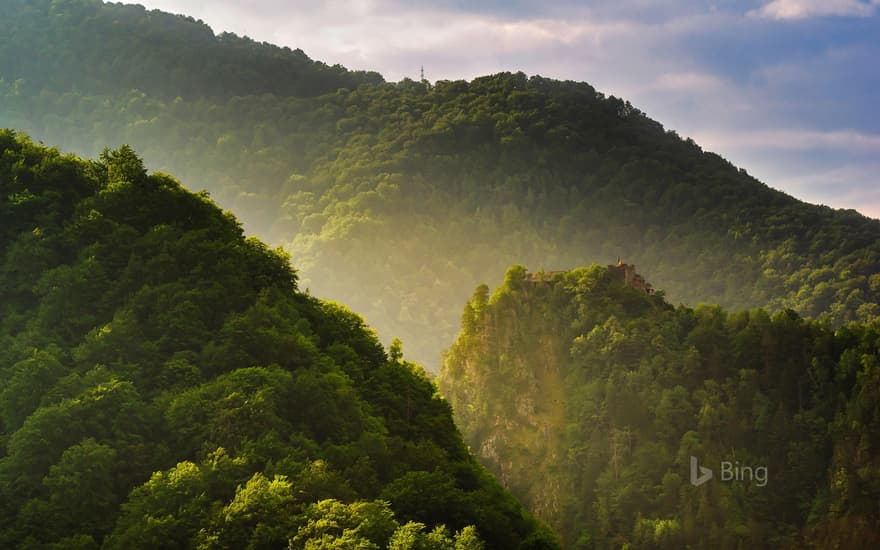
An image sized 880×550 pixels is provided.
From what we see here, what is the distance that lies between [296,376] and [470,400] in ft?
174

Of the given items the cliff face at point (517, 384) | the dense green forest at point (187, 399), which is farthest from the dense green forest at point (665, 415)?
the dense green forest at point (187, 399)

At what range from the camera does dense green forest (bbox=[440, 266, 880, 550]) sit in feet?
290

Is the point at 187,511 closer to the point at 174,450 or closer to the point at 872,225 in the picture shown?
the point at 174,450

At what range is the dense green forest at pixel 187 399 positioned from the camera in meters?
43.9

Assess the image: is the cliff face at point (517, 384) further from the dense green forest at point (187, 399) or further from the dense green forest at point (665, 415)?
the dense green forest at point (187, 399)

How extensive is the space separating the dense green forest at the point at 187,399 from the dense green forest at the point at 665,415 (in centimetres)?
3080

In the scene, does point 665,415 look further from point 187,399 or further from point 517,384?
point 187,399

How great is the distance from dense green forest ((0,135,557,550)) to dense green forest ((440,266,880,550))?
1213 inches

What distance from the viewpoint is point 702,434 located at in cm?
9369

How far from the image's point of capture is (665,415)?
94688 mm

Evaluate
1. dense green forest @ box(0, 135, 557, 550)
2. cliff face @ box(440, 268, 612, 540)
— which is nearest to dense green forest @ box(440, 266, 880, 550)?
cliff face @ box(440, 268, 612, 540)

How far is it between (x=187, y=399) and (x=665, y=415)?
54789 millimetres

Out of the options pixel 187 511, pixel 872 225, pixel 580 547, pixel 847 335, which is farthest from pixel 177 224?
Result: pixel 872 225

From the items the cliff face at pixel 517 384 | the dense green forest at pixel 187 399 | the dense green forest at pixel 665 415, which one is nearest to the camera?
the dense green forest at pixel 187 399
